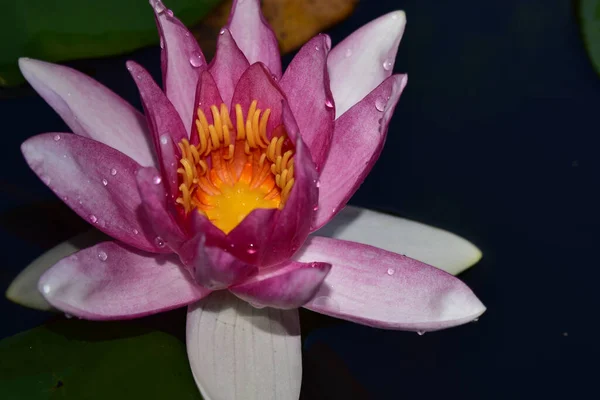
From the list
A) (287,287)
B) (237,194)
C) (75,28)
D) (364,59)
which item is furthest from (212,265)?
(75,28)

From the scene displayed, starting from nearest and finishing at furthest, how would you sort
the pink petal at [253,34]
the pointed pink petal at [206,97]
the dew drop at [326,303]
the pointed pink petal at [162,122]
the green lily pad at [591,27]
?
the pointed pink petal at [162,122], the dew drop at [326,303], the pointed pink petal at [206,97], the pink petal at [253,34], the green lily pad at [591,27]


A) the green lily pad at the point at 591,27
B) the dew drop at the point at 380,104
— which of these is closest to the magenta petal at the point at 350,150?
the dew drop at the point at 380,104

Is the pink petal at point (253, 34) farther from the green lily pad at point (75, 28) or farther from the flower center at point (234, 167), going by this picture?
the green lily pad at point (75, 28)

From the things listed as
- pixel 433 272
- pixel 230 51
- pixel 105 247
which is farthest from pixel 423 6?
pixel 105 247

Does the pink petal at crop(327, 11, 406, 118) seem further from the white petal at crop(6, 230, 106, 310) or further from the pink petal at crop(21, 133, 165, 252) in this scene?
the white petal at crop(6, 230, 106, 310)

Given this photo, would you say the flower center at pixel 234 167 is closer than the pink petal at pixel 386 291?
No

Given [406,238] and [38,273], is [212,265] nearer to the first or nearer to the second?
[38,273]

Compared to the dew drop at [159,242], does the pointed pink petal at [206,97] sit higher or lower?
higher
